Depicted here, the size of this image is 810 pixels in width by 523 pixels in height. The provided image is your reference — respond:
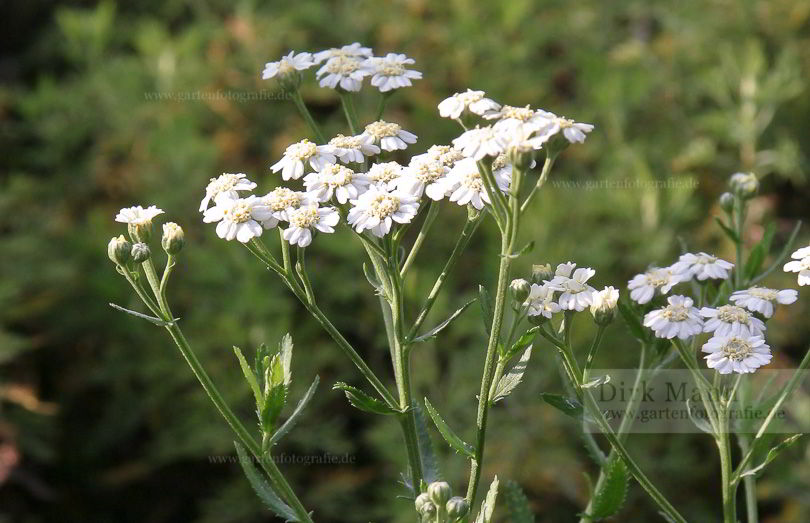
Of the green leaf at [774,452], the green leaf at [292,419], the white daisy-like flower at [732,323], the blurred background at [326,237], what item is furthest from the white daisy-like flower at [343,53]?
the blurred background at [326,237]

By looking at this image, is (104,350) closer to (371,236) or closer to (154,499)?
(154,499)

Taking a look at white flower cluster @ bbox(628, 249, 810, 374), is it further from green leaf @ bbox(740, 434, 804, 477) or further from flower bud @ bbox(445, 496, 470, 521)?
flower bud @ bbox(445, 496, 470, 521)

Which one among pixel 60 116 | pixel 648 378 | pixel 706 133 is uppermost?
pixel 648 378

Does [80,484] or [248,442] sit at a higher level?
[248,442]

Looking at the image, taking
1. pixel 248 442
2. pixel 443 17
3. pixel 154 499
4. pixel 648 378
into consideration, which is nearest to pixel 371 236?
pixel 248 442

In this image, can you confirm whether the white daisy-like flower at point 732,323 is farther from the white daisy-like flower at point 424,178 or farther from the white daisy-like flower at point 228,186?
the white daisy-like flower at point 228,186

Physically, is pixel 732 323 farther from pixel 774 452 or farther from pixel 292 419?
pixel 292 419

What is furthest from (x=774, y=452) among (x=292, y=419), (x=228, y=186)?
(x=228, y=186)
